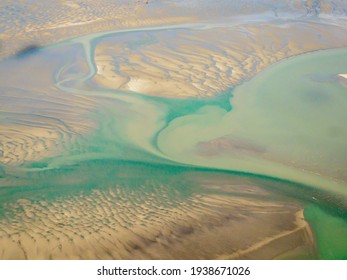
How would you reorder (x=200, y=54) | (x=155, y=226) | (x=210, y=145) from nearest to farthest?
(x=155, y=226) → (x=210, y=145) → (x=200, y=54)

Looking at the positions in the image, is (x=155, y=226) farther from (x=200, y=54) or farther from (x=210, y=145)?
(x=200, y=54)

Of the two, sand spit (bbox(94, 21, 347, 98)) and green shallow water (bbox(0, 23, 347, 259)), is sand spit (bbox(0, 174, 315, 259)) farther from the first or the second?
sand spit (bbox(94, 21, 347, 98))

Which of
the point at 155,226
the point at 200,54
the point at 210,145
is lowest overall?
the point at 155,226

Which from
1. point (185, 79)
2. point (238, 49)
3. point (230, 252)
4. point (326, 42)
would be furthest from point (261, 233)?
point (326, 42)

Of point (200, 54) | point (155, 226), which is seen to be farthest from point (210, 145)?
point (200, 54)

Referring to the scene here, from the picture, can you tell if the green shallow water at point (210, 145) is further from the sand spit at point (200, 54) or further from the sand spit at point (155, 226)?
the sand spit at point (200, 54)

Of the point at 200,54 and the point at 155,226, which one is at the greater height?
the point at 200,54

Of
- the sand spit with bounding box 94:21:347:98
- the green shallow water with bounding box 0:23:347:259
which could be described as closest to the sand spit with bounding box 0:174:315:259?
the green shallow water with bounding box 0:23:347:259

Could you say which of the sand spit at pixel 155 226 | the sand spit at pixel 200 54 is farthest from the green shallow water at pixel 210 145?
the sand spit at pixel 200 54
